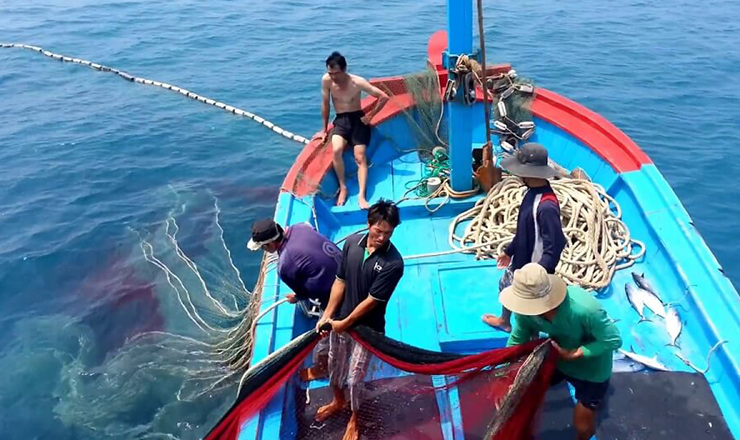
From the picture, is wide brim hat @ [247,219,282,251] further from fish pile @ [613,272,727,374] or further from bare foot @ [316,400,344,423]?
fish pile @ [613,272,727,374]

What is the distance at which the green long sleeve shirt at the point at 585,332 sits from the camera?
10.0ft

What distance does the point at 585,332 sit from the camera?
10.3 ft

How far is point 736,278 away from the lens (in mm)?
7410

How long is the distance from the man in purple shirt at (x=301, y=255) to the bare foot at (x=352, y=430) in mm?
1048

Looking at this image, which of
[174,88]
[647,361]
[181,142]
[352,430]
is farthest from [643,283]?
[174,88]

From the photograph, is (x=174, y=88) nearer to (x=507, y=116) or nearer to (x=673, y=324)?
(x=507, y=116)

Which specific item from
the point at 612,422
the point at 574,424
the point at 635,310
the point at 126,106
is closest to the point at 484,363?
the point at 574,424

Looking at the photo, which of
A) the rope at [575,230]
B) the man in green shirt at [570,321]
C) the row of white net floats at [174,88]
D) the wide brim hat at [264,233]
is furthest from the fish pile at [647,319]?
the row of white net floats at [174,88]

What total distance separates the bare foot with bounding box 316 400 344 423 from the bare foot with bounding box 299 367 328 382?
21 centimetres

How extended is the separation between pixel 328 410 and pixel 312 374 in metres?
0.27

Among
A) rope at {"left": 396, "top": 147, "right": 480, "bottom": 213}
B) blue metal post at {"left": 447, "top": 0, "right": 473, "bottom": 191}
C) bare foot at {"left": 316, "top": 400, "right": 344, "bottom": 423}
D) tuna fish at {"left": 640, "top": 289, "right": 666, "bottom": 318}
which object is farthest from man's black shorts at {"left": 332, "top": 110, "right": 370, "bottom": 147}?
bare foot at {"left": 316, "top": 400, "right": 344, "bottom": 423}

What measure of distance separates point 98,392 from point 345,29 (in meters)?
17.4

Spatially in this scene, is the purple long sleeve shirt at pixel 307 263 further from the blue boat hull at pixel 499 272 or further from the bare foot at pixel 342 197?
the bare foot at pixel 342 197

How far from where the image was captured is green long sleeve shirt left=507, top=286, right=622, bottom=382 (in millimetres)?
A: 3051
